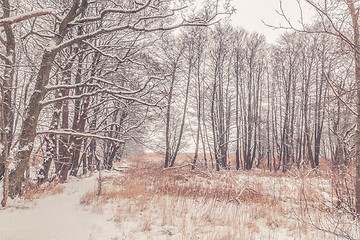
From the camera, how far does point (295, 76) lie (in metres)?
14.3

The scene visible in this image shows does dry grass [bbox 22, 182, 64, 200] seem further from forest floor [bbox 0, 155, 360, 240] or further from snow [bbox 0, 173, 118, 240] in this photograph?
snow [bbox 0, 173, 118, 240]

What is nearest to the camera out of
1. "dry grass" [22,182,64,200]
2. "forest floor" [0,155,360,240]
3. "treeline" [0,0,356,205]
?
"forest floor" [0,155,360,240]

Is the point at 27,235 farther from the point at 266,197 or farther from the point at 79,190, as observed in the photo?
the point at 266,197

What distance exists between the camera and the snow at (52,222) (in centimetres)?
334

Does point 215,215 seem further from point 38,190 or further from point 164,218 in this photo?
point 38,190

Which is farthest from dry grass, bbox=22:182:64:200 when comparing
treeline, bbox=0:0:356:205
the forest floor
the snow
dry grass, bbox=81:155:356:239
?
dry grass, bbox=81:155:356:239

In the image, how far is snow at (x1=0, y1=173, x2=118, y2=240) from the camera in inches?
132

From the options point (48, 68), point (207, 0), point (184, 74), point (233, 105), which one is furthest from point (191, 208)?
point (233, 105)

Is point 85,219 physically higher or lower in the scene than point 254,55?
lower

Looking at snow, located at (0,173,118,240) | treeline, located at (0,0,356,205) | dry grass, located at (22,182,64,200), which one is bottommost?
snow, located at (0,173,118,240)

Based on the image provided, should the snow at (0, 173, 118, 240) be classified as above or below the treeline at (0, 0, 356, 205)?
below

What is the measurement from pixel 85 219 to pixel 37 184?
11.2 ft

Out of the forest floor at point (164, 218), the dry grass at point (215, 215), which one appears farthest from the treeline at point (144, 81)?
the dry grass at point (215, 215)

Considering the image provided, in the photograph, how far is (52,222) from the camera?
3.90 m
